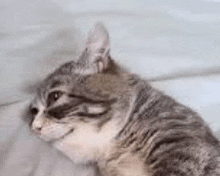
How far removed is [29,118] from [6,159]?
0.12m

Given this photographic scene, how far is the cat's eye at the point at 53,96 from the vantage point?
793 mm

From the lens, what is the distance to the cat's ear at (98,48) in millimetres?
798

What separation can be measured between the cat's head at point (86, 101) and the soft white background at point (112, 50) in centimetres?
3

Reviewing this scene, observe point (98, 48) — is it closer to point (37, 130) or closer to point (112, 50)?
point (112, 50)

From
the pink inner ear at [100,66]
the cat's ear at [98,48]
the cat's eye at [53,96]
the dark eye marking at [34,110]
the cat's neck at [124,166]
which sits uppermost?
the cat's ear at [98,48]

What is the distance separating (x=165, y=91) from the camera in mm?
876

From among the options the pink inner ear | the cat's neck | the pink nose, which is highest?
the pink inner ear

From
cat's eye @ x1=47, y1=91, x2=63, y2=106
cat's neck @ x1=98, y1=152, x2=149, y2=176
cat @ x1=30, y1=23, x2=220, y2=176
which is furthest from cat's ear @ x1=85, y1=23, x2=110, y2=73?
cat's neck @ x1=98, y1=152, x2=149, y2=176

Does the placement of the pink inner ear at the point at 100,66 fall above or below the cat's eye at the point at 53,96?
above

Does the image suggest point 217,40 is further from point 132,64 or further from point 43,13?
point 43,13

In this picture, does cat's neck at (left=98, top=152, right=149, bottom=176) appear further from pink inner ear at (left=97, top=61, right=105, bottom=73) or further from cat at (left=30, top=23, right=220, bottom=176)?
pink inner ear at (left=97, top=61, right=105, bottom=73)

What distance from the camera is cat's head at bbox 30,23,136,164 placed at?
2.50 ft

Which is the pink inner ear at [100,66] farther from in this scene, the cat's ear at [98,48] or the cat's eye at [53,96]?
the cat's eye at [53,96]

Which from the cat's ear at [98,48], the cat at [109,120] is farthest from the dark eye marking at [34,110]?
the cat's ear at [98,48]
